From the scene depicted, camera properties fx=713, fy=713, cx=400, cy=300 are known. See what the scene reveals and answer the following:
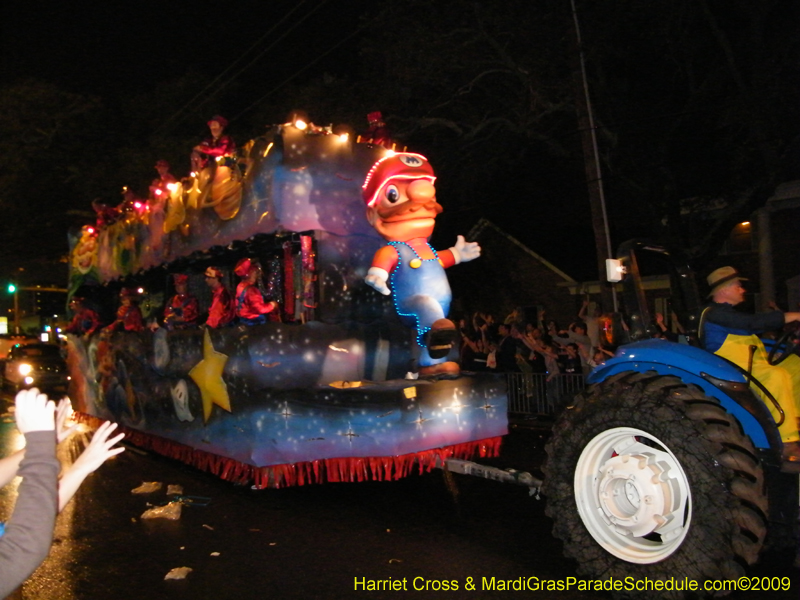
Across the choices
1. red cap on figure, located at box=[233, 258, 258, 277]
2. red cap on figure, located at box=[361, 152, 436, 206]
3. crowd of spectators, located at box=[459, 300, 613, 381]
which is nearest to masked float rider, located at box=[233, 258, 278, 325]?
red cap on figure, located at box=[233, 258, 258, 277]

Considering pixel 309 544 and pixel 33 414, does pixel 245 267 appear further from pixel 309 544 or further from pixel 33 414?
pixel 33 414

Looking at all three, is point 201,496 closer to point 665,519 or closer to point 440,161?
point 665,519

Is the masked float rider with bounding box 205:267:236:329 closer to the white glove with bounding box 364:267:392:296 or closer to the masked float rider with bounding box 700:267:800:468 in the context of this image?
the white glove with bounding box 364:267:392:296

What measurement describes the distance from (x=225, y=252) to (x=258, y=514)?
3050 mm

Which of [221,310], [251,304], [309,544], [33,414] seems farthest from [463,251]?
[33,414]

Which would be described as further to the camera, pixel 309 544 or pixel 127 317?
pixel 127 317

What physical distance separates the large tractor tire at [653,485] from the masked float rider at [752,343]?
1.58 feet

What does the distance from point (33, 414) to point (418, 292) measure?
506 centimetres

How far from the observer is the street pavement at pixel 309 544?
4.37 m

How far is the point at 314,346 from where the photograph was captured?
679 centimetres

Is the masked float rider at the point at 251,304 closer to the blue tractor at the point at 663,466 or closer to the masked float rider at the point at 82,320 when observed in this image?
the blue tractor at the point at 663,466

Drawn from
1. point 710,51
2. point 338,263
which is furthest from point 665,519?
point 710,51

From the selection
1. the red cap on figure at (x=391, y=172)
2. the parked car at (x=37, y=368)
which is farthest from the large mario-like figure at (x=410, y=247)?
the parked car at (x=37, y=368)

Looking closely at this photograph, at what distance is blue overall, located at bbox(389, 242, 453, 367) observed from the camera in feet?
22.4
